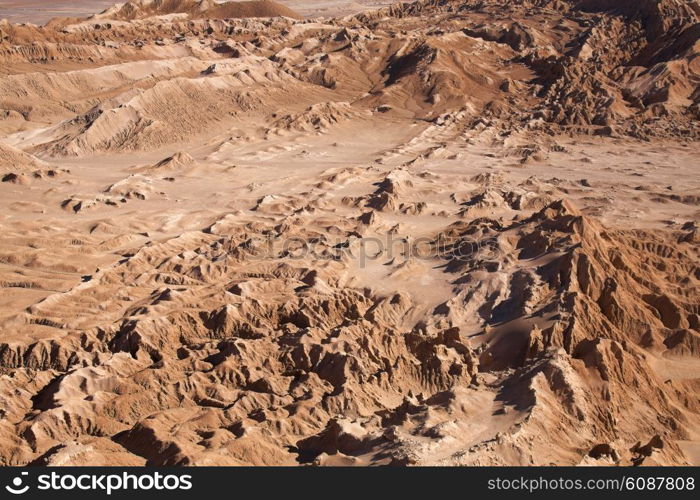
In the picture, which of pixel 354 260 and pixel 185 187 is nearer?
pixel 354 260

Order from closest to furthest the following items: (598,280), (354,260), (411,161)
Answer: (598,280)
(354,260)
(411,161)

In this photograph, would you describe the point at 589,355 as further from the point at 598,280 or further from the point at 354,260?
the point at 354,260

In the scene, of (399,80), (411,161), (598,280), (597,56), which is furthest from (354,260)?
(597,56)

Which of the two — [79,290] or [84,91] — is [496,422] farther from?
[84,91]

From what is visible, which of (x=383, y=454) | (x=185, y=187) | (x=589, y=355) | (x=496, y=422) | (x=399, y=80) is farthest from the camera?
(x=399, y=80)

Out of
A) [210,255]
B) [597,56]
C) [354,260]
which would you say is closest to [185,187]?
[210,255]

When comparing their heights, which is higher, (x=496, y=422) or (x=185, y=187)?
(x=496, y=422)
